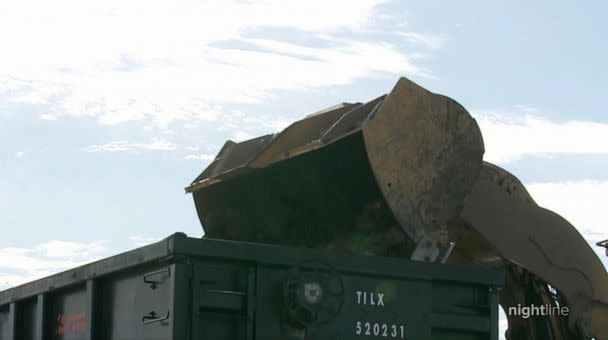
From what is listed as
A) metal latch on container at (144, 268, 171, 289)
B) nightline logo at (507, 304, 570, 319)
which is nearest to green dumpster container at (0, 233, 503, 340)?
metal latch on container at (144, 268, 171, 289)

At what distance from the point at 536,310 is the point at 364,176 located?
2408 mm

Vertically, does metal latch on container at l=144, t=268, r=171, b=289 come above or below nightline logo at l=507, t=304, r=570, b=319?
below

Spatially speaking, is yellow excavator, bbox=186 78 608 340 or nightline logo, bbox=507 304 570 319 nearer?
yellow excavator, bbox=186 78 608 340

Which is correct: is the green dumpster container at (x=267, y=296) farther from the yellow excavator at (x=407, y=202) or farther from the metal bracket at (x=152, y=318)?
the yellow excavator at (x=407, y=202)

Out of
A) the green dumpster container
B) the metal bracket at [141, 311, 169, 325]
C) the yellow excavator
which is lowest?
the metal bracket at [141, 311, 169, 325]

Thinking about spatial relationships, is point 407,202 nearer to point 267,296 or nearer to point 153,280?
point 267,296

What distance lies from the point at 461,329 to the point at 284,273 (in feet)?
3.84

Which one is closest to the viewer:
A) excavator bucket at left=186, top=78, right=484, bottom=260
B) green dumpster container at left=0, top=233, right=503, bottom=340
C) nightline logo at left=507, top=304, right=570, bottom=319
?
green dumpster container at left=0, top=233, right=503, bottom=340

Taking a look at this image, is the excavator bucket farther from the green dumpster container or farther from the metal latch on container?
the metal latch on container

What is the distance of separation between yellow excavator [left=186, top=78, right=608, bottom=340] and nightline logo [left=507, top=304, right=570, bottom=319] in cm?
2

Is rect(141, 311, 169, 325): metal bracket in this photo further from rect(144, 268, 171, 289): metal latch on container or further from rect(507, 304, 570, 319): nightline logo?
rect(507, 304, 570, 319): nightline logo

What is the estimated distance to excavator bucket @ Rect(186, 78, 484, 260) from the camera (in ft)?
24.9

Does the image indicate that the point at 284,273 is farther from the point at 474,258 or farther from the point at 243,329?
the point at 474,258

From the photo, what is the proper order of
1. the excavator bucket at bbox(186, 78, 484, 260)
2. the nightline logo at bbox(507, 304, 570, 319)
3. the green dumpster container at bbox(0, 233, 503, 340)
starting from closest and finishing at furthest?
the green dumpster container at bbox(0, 233, 503, 340)
the excavator bucket at bbox(186, 78, 484, 260)
the nightline logo at bbox(507, 304, 570, 319)
